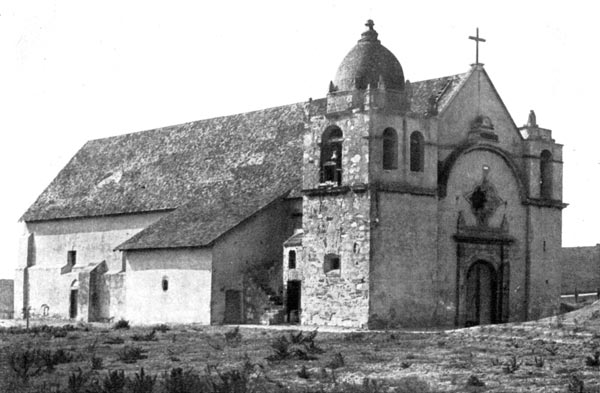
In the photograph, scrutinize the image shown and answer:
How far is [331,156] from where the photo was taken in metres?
38.2

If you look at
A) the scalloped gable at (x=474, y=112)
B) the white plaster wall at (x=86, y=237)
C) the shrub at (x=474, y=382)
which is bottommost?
the shrub at (x=474, y=382)

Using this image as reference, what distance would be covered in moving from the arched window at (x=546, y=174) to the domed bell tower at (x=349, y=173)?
744 cm

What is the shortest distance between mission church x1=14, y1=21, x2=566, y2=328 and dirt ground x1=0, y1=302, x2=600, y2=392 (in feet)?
15.6

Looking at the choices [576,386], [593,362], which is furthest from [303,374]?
[593,362]

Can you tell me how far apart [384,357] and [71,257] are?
31.6 meters

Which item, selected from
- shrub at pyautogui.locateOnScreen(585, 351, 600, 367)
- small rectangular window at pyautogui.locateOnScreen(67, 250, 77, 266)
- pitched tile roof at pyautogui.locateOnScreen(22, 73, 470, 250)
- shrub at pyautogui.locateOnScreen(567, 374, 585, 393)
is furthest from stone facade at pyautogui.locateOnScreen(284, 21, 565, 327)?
shrub at pyautogui.locateOnScreen(567, 374, 585, 393)

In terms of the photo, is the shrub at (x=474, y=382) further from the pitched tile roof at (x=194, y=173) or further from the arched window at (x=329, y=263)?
the pitched tile roof at (x=194, y=173)

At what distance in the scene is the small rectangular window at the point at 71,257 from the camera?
171ft

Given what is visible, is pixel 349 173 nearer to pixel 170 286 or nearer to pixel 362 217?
pixel 362 217

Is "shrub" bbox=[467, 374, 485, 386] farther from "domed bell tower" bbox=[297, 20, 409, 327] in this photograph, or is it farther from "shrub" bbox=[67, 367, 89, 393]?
"domed bell tower" bbox=[297, 20, 409, 327]

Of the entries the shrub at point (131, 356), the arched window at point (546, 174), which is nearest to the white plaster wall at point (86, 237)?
the arched window at point (546, 174)

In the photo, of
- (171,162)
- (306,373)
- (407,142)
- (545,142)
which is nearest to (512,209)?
(545,142)

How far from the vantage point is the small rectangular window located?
52000mm

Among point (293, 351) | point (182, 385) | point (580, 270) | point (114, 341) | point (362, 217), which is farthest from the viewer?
point (580, 270)
